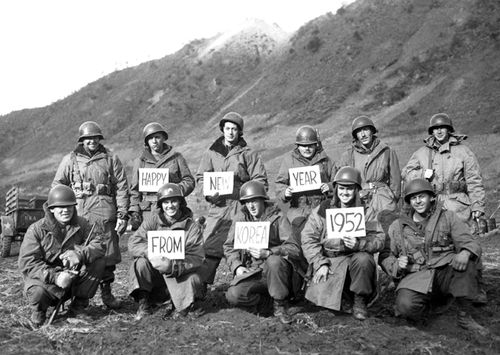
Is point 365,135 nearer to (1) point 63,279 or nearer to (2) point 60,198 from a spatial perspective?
(2) point 60,198

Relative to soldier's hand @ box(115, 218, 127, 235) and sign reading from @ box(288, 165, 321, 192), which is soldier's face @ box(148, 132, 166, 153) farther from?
sign reading from @ box(288, 165, 321, 192)

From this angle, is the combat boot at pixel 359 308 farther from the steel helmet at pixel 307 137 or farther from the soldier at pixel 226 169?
the steel helmet at pixel 307 137

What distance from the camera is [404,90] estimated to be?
28656mm

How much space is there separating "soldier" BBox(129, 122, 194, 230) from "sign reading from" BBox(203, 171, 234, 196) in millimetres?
325

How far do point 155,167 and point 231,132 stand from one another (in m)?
1.09

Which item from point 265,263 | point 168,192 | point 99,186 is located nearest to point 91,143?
point 99,186

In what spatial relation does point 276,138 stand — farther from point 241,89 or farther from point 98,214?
point 98,214

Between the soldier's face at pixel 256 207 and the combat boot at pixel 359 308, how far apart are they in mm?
1354

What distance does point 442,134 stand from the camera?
23.0 feet

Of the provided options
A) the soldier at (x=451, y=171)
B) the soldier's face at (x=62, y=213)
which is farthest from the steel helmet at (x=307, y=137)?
the soldier's face at (x=62, y=213)

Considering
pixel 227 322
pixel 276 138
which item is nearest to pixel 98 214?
pixel 227 322

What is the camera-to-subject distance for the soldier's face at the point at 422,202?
5.91 metres

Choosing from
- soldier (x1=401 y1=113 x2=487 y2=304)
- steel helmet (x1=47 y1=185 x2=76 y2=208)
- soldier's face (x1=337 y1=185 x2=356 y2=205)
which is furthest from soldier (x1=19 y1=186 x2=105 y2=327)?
soldier (x1=401 y1=113 x2=487 y2=304)

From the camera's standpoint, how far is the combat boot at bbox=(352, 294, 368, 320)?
579 cm
